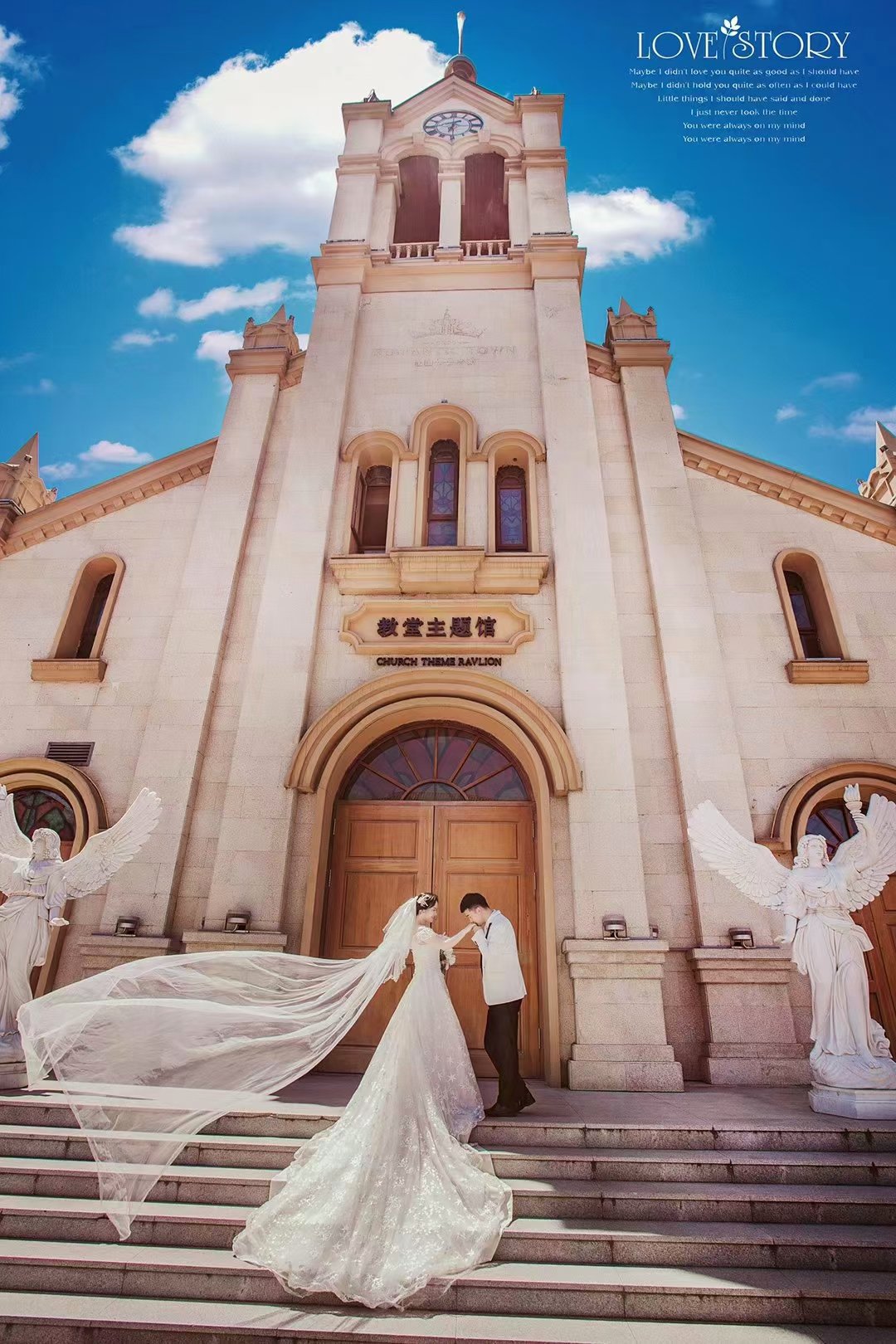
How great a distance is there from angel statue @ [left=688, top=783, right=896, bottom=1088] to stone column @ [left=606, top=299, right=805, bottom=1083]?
104 cm

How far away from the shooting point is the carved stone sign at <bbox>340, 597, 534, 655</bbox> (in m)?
10.5

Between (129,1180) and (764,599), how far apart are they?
10720 millimetres

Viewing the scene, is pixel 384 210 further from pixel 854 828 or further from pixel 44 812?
pixel 854 828

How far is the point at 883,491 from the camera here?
1284 cm

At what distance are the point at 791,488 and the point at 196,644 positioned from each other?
10.3m

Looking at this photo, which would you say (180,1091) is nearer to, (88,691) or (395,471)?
(88,691)

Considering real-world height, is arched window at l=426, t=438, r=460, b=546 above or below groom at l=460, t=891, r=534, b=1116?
above

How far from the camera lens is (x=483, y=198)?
57.1 ft

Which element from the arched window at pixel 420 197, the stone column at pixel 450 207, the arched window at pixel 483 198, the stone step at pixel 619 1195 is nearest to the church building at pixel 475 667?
the stone column at pixel 450 207

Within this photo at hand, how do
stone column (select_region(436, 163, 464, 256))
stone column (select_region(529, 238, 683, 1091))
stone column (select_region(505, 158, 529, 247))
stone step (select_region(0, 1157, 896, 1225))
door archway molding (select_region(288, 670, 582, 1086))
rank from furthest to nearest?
1. stone column (select_region(505, 158, 529, 247))
2. stone column (select_region(436, 163, 464, 256))
3. door archway molding (select_region(288, 670, 582, 1086))
4. stone column (select_region(529, 238, 683, 1091))
5. stone step (select_region(0, 1157, 896, 1225))

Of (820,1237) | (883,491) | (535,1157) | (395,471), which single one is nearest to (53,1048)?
(535,1157)

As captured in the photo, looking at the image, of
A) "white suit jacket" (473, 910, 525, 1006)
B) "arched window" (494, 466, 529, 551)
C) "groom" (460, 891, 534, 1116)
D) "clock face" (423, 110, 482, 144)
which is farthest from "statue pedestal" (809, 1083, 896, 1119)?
"clock face" (423, 110, 482, 144)

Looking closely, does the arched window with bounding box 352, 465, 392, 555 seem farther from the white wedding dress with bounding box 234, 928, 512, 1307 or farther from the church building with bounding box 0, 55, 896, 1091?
the white wedding dress with bounding box 234, 928, 512, 1307

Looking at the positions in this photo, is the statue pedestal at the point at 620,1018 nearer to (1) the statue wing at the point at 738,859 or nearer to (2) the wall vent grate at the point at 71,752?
(1) the statue wing at the point at 738,859
